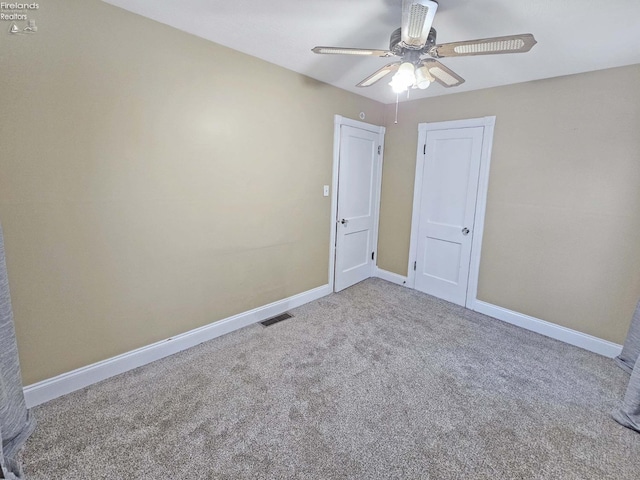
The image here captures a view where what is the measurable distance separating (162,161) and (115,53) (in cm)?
68

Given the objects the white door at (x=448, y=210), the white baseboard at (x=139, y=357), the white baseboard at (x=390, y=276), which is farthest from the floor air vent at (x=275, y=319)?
the white door at (x=448, y=210)

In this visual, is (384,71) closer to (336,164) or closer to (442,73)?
(442,73)

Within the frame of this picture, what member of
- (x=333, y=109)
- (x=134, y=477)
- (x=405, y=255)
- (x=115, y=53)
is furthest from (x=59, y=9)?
(x=405, y=255)

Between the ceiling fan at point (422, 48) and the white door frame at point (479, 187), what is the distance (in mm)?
1258

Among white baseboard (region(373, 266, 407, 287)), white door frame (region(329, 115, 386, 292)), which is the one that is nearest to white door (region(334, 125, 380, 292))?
white door frame (region(329, 115, 386, 292))

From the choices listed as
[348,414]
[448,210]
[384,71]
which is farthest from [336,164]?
[348,414]

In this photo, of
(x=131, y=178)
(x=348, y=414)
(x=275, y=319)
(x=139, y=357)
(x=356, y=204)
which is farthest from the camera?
(x=356, y=204)

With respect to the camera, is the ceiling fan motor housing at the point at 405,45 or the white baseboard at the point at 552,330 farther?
the white baseboard at the point at 552,330

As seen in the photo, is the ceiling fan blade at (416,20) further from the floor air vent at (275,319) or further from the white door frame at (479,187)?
the floor air vent at (275,319)

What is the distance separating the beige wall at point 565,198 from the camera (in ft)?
7.93

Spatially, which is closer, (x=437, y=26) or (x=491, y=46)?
(x=491, y=46)

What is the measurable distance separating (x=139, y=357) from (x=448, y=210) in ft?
10.8

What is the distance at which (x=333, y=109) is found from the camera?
3.30 metres

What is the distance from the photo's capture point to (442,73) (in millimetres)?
1953
